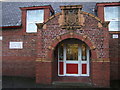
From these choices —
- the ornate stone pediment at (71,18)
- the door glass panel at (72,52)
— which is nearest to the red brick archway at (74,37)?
the ornate stone pediment at (71,18)

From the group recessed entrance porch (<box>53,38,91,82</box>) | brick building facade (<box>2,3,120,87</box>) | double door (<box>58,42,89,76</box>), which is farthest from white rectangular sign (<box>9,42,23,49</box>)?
double door (<box>58,42,89,76</box>)

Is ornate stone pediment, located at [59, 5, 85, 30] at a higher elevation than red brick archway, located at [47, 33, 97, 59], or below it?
higher

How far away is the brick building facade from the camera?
6.55 m

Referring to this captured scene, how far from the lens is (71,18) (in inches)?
266

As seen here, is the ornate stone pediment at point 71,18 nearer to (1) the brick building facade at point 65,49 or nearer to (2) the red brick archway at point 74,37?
(1) the brick building facade at point 65,49

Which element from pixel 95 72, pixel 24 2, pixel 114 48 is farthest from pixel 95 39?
pixel 24 2

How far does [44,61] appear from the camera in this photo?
6801 millimetres

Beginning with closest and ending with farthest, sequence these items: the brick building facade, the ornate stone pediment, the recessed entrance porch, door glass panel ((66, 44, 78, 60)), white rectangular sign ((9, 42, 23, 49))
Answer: the brick building facade < the ornate stone pediment < the recessed entrance porch < door glass panel ((66, 44, 78, 60)) < white rectangular sign ((9, 42, 23, 49))

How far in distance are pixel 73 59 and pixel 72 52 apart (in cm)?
49

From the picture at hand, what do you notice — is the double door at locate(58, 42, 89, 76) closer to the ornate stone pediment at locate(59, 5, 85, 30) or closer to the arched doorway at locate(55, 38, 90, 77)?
the arched doorway at locate(55, 38, 90, 77)

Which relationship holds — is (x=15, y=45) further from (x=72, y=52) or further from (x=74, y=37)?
(x=74, y=37)

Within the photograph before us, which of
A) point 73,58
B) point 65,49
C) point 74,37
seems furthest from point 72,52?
point 74,37

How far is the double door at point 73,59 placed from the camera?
8219 mm

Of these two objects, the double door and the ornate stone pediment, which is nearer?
the ornate stone pediment
